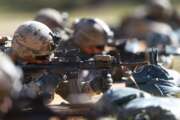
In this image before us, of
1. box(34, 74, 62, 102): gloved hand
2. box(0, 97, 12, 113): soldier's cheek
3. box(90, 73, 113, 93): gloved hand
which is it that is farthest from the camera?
box(90, 73, 113, 93): gloved hand

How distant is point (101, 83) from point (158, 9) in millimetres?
13907

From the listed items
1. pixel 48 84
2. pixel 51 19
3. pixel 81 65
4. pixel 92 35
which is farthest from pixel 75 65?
pixel 51 19

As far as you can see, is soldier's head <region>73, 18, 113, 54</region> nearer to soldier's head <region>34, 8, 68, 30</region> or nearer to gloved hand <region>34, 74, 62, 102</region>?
soldier's head <region>34, 8, 68, 30</region>

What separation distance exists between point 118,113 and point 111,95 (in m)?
0.32

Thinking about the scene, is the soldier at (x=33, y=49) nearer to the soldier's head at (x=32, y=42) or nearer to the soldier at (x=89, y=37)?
the soldier's head at (x=32, y=42)

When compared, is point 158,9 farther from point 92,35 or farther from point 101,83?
point 101,83

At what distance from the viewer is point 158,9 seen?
26.4 metres

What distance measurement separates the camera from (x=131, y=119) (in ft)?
34.3

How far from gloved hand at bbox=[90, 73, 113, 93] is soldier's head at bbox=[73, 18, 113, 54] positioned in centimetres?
284

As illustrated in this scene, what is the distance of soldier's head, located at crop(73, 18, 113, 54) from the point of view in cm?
1559

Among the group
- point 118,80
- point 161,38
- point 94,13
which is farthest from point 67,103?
point 94,13

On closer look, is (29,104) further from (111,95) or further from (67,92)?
(67,92)

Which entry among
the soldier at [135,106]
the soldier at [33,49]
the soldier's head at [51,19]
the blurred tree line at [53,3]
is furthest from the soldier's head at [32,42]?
the blurred tree line at [53,3]

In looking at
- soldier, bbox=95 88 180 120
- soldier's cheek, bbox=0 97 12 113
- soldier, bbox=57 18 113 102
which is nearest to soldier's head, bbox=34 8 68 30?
soldier, bbox=57 18 113 102
